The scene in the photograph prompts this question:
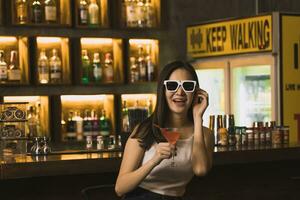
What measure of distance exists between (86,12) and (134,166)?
4.29 m

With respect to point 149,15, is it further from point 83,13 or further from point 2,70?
point 2,70

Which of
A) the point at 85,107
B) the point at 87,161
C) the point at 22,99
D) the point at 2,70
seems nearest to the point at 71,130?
the point at 85,107

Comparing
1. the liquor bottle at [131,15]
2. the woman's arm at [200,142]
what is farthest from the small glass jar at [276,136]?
the liquor bottle at [131,15]

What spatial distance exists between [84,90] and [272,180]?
9.40 feet

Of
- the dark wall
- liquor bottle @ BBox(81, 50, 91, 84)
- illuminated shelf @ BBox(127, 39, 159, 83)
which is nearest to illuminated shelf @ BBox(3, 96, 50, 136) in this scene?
liquor bottle @ BBox(81, 50, 91, 84)

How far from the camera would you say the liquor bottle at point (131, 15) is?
23.3ft

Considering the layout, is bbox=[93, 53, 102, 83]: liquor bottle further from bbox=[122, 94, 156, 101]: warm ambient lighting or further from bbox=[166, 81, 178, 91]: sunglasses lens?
bbox=[166, 81, 178, 91]: sunglasses lens

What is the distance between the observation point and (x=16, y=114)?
441 centimetres

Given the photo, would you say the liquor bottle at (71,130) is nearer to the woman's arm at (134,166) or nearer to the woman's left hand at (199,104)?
the woman's left hand at (199,104)

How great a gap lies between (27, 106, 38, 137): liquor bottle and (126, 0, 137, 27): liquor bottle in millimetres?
1347

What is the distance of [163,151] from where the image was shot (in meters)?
2.66

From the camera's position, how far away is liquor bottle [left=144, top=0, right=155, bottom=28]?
7.21 meters

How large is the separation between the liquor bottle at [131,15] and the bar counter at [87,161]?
117 inches

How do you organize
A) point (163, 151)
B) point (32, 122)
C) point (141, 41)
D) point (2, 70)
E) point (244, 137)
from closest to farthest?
1. point (163, 151)
2. point (244, 137)
3. point (32, 122)
4. point (2, 70)
5. point (141, 41)
